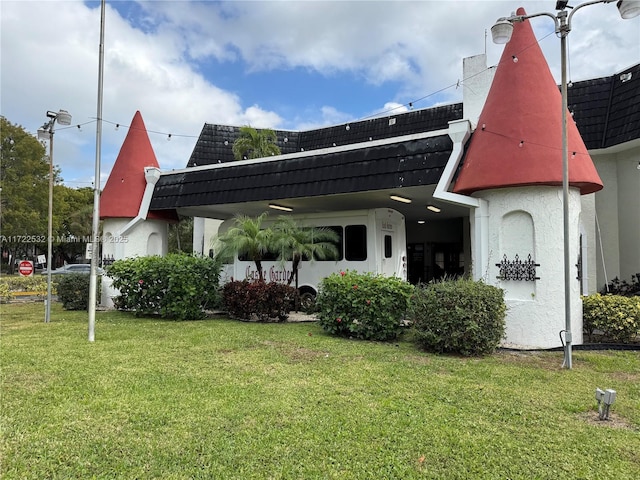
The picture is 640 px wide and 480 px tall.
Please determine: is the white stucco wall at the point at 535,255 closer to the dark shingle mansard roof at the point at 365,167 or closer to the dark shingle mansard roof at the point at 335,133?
the dark shingle mansard roof at the point at 365,167

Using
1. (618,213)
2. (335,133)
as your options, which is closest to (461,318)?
(618,213)

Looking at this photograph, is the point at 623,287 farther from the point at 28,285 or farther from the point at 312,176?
the point at 28,285

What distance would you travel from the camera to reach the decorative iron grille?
25.2 feet

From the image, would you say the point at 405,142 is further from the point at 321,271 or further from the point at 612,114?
the point at 612,114

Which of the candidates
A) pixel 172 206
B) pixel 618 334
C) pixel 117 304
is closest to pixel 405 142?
pixel 618 334

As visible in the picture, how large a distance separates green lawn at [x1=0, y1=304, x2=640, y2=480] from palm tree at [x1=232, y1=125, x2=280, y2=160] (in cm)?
1260

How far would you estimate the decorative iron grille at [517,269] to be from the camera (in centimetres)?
770

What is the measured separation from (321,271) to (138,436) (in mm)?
8464

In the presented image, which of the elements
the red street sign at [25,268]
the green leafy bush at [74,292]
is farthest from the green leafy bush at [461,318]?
the red street sign at [25,268]

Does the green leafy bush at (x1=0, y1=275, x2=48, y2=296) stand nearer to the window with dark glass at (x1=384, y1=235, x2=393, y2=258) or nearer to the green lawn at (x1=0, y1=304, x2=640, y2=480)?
the green lawn at (x1=0, y1=304, x2=640, y2=480)

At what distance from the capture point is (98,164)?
7.81 meters

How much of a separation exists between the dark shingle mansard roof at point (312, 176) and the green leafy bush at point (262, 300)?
2.32 metres

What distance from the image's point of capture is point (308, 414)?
13.6 feet

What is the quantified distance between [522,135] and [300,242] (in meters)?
5.55
